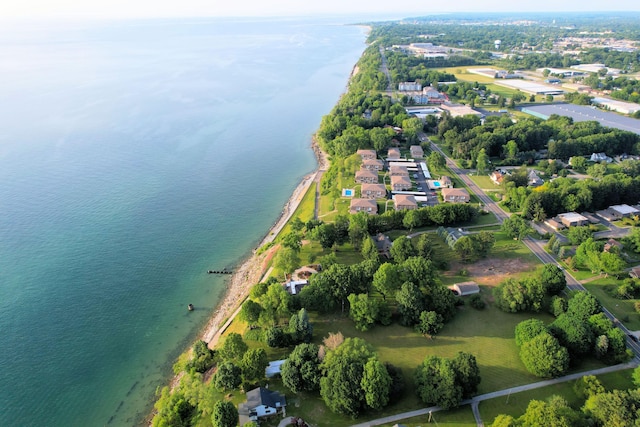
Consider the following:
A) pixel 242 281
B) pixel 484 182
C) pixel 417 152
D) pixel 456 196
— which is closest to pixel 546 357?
pixel 242 281

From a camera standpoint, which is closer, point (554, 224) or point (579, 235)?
point (579, 235)

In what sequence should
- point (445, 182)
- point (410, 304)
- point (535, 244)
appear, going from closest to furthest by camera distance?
point (410, 304) < point (535, 244) < point (445, 182)

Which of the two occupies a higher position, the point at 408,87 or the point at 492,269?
the point at 408,87

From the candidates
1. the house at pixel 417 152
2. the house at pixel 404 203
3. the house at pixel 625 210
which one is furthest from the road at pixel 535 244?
the house at pixel 404 203

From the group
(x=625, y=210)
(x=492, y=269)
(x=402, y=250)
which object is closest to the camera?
(x=402, y=250)

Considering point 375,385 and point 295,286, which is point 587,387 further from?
point 295,286

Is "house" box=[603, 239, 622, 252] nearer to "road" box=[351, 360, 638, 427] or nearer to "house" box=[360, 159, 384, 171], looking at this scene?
"road" box=[351, 360, 638, 427]

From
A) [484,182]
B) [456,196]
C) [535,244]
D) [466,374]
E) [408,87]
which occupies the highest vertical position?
[408,87]
